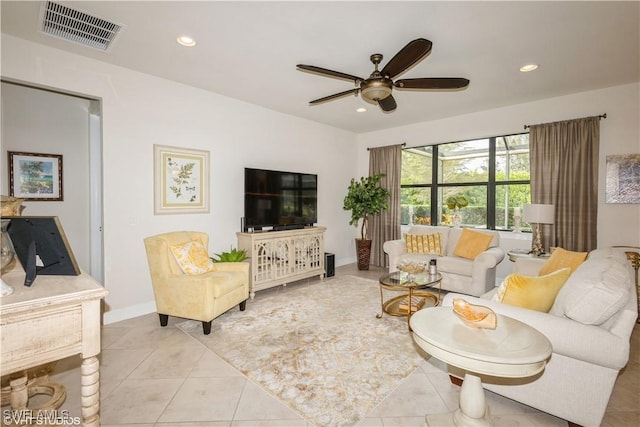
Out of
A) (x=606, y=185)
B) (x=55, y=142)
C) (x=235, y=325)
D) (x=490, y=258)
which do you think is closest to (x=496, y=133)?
(x=606, y=185)

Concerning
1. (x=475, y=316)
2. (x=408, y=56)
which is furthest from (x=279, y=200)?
(x=475, y=316)

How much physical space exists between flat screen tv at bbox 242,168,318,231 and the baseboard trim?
1.46 metres

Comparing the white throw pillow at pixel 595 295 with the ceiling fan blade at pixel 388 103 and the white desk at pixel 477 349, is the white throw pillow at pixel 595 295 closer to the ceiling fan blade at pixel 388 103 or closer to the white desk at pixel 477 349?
the white desk at pixel 477 349

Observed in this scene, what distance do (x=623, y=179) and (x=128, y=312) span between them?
6.08 meters

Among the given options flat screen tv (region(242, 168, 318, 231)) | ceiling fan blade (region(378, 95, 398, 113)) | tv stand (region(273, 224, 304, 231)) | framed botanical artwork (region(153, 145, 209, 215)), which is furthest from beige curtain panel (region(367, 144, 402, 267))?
framed botanical artwork (region(153, 145, 209, 215))

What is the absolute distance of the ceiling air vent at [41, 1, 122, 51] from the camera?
7.54 feet

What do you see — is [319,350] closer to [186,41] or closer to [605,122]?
[186,41]

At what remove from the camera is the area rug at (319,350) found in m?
1.97

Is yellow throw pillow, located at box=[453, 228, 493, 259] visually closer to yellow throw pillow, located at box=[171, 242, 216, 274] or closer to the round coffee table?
the round coffee table

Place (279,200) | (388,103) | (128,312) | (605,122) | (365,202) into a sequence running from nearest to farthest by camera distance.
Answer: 1. (388,103)
2. (128,312)
3. (605,122)
4. (279,200)
5. (365,202)

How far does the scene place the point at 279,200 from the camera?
4566mm

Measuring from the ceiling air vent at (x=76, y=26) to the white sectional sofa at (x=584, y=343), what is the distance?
3630 millimetres

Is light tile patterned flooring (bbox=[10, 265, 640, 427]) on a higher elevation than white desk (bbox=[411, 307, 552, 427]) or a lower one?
lower

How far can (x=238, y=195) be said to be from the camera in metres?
4.32
